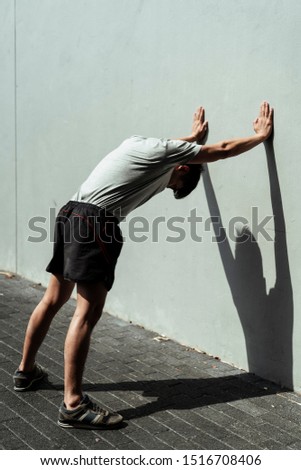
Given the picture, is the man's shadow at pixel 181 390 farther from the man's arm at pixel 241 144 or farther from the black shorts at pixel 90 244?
the man's arm at pixel 241 144

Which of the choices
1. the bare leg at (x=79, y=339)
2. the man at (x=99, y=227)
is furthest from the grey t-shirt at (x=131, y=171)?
the bare leg at (x=79, y=339)

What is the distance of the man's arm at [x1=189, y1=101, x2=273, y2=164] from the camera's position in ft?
13.9

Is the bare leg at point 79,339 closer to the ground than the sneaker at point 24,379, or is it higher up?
higher up

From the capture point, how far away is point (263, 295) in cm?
471

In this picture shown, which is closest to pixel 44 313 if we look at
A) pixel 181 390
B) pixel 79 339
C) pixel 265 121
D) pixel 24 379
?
pixel 24 379

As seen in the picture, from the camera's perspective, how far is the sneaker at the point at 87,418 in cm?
395

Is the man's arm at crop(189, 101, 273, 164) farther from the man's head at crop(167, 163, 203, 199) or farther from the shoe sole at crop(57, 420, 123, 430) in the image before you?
the shoe sole at crop(57, 420, 123, 430)

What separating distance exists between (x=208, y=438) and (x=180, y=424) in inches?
9.1

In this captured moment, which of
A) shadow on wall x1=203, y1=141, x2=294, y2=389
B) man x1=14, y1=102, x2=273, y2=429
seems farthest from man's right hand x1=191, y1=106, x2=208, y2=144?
man x1=14, y1=102, x2=273, y2=429

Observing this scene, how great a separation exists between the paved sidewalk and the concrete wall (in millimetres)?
226

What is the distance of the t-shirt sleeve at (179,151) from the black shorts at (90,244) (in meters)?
0.50

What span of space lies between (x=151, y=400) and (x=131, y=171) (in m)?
1.46

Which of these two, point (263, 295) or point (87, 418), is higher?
point (263, 295)

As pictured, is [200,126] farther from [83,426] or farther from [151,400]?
[83,426]
